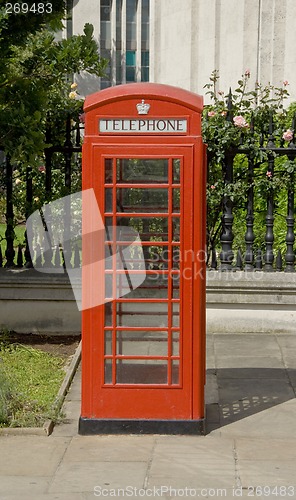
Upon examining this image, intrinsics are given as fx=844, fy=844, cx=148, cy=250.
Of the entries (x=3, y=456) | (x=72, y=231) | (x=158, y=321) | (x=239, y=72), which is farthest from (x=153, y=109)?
(x=239, y=72)

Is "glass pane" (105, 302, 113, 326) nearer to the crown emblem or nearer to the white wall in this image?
the crown emblem

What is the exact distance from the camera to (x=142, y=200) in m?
6.00

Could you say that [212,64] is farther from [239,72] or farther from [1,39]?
[1,39]

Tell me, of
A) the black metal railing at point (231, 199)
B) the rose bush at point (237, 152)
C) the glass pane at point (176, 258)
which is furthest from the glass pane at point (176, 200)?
the black metal railing at point (231, 199)

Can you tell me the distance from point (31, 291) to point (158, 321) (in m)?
3.31

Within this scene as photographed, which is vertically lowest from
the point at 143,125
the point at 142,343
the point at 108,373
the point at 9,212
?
the point at 108,373

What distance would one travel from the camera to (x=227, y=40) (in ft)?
71.4

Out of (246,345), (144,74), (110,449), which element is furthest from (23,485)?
(144,74)

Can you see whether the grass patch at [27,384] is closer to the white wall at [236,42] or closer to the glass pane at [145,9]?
the white wall at [236,42]

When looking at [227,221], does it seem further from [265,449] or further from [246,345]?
[265,449]

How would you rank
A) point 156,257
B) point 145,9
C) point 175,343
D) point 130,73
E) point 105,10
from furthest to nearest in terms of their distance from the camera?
point 130,73, point 145,9, point 105,10, point 156,257, point 175,343

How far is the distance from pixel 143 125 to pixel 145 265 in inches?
41.5

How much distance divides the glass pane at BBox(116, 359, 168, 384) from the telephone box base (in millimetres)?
288

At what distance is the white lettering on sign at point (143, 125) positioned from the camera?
19.2 feet
